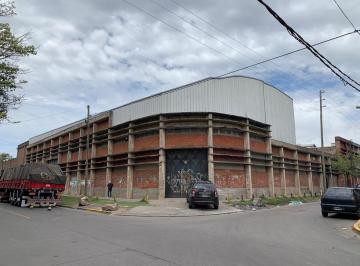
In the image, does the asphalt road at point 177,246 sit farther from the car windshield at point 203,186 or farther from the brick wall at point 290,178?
the brick wall at point 290,178

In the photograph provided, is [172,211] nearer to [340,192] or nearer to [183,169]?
[183,169]

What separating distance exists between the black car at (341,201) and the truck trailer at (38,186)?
18.1 meters

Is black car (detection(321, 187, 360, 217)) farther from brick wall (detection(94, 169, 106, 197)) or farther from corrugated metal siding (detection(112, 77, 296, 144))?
brick wall (detection(94, 169, 106, 197))

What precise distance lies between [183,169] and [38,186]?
11733 mm

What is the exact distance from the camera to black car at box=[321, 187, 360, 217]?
19070 mm

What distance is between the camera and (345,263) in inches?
321

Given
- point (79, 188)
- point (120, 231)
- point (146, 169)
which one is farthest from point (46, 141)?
point (120, 231)

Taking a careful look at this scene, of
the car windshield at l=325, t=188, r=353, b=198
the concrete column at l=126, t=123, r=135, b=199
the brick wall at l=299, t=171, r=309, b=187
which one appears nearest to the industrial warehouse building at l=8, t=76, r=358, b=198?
the concrete column at l=126, t=123, r=135, b=199

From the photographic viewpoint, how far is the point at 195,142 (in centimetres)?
3097

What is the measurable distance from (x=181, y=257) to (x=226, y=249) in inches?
63.5

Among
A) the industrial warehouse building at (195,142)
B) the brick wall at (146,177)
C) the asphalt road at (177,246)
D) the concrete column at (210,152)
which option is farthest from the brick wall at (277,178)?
the asphalt road at (177,246)

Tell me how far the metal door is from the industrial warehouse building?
85 millimetres

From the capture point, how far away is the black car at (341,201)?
19070 millimetres

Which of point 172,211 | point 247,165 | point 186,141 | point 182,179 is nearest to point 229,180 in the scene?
point 247,165
